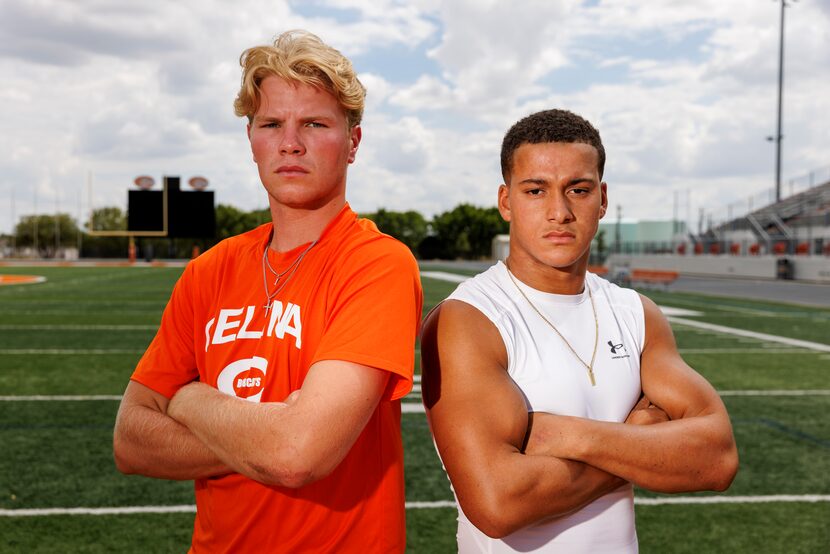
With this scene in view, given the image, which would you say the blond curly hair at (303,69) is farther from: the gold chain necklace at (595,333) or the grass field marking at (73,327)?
the grass field marking at (73,327)

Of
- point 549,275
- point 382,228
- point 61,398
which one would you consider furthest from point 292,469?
point 382,228

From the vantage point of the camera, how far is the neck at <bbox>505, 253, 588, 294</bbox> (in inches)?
83.6

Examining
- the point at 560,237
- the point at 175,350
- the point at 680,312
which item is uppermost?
the point at 560,237

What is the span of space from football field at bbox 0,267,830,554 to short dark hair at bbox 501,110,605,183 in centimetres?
266

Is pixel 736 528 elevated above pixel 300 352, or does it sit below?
below

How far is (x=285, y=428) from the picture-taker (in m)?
1.70

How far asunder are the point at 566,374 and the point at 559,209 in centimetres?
43

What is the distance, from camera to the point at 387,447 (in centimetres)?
193

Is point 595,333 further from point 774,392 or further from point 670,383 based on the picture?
point 774,392

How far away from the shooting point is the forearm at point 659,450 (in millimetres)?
1904

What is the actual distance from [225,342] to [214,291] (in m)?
0.19

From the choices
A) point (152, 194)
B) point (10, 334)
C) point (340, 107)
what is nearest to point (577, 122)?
point (340, 107)

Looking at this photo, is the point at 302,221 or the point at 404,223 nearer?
the point at 302,221

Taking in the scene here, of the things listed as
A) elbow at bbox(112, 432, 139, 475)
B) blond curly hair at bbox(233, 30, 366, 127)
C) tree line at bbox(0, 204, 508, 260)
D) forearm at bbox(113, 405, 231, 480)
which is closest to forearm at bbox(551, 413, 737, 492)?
forearm at bbox(113, 405, 231, 480)
